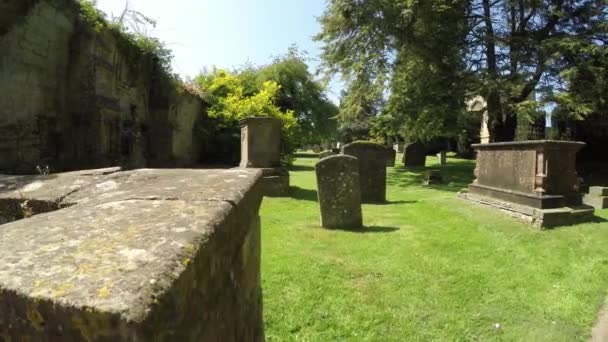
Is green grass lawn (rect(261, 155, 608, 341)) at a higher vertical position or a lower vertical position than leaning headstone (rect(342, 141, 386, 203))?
lower

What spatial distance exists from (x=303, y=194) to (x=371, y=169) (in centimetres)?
213

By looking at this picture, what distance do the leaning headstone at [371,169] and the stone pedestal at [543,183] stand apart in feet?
9.86

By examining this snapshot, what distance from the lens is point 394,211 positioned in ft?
31.9

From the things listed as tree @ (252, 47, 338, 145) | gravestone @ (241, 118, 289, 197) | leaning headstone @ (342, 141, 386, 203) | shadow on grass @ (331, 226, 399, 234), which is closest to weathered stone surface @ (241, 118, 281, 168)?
gravestone @ (241, 118, 289, 197)

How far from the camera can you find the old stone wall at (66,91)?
28.5ft

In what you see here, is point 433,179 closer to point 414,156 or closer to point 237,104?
point 414,156

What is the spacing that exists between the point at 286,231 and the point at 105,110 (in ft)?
22.0

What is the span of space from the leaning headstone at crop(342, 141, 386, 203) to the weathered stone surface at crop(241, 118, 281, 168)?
6.61ft

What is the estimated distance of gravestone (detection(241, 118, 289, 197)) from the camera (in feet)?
37.1

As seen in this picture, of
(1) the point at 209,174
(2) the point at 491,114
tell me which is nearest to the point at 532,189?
(1) the point at 209,174

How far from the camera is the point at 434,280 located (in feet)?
16.4

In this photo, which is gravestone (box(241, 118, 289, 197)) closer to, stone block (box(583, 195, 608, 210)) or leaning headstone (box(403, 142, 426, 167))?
stone block (box(583, 195, 608, 210))

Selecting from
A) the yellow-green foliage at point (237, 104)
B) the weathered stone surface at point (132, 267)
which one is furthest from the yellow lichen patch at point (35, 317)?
the yellow-green foliage at point (237, 104)

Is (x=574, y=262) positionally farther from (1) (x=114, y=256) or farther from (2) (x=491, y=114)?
(2) (x=491, y=114)
